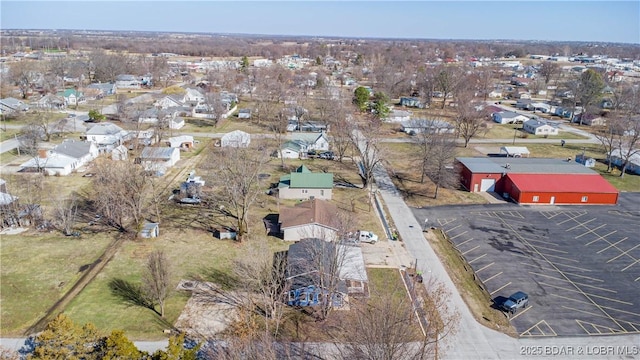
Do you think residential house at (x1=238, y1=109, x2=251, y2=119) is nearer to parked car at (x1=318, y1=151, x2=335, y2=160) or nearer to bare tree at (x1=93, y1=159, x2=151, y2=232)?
parked car at (x1=318, y1=151, x2=335, y2=160)

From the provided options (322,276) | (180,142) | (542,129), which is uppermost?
(542,129)

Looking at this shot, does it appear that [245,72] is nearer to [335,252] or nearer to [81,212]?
[81,212]

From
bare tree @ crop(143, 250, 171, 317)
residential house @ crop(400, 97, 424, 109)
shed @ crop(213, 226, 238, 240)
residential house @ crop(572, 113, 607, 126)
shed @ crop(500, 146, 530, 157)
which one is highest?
residential house @ crop(400, 97, 424, 109)

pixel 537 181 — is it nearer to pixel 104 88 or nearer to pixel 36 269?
pixel 36 269

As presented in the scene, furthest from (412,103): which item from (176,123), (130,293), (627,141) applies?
(130,293)

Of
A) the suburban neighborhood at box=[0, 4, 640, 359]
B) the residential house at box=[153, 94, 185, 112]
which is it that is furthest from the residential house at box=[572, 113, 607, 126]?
the residential house at box=[153, 94, 185, 112]

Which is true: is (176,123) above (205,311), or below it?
above

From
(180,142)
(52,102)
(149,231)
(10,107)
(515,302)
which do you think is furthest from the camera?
(52,102)
